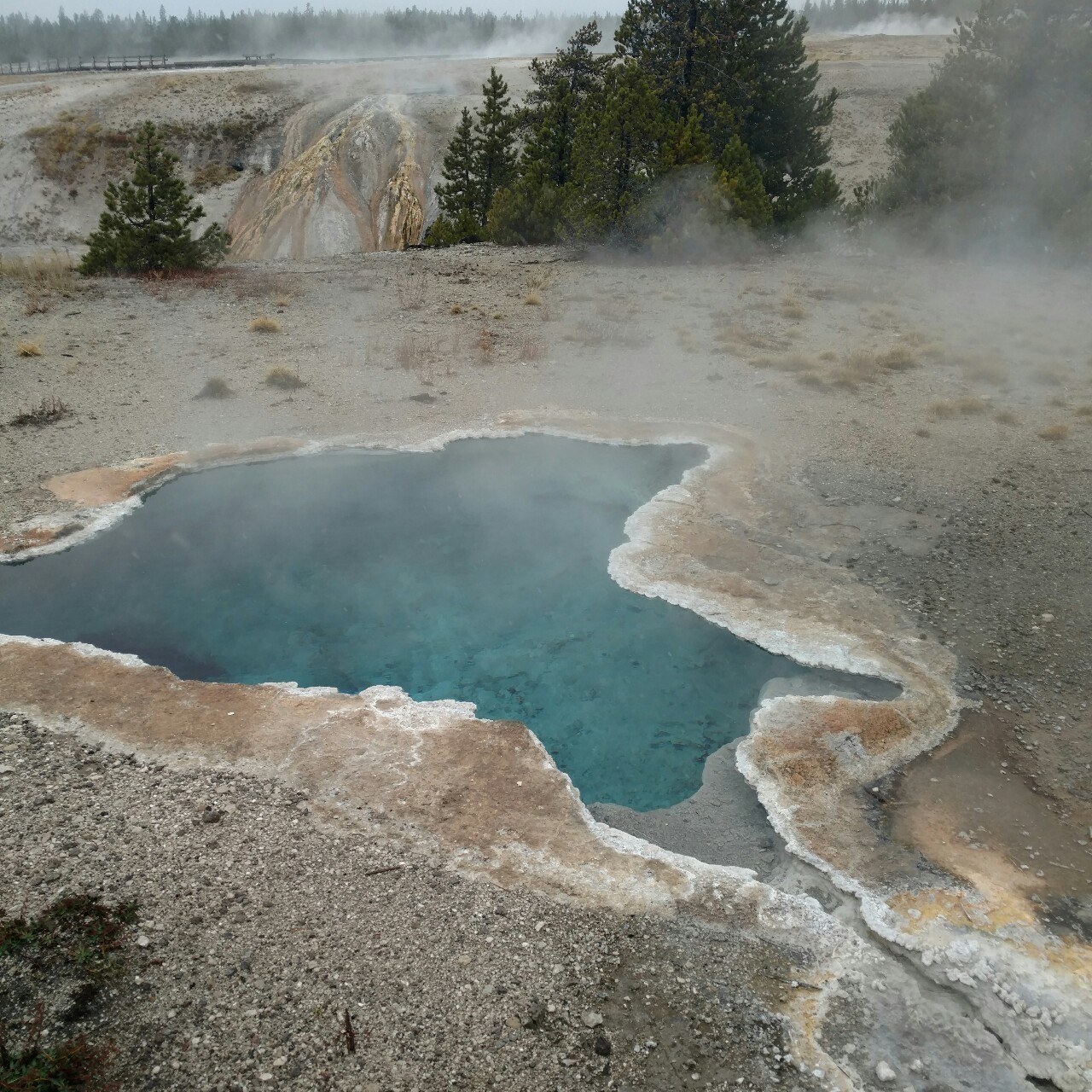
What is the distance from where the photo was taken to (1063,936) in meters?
3.89

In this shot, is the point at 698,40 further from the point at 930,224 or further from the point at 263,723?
the point at 263,723

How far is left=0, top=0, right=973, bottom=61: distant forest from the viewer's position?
73.0 m

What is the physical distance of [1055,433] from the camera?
32.2ft

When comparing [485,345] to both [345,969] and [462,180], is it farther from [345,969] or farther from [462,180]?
[462,180]

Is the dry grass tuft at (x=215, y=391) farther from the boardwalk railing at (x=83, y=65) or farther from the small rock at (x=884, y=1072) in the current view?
the boardwalk railing at (x=83, y=65)

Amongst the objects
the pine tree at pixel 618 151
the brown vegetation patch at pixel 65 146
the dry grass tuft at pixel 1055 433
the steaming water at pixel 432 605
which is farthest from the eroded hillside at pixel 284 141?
the steaming water at pixel 432 605

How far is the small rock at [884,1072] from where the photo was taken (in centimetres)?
329

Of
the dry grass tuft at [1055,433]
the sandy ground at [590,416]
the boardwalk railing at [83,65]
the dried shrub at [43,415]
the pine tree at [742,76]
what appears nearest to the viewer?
the sandy ground at [590,416]

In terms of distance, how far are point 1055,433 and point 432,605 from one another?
295 inches

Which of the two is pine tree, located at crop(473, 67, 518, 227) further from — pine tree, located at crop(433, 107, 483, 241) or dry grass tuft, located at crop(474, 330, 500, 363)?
dry grass tuft, located at crop(474, 330, 500, 363)

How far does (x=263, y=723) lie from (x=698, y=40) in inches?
689

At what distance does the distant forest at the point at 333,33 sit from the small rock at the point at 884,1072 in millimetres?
74660

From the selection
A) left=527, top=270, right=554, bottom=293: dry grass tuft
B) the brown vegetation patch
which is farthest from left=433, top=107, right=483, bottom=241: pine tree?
the brown vegetation patch

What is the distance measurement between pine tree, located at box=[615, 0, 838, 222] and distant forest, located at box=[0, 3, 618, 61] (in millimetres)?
56765
